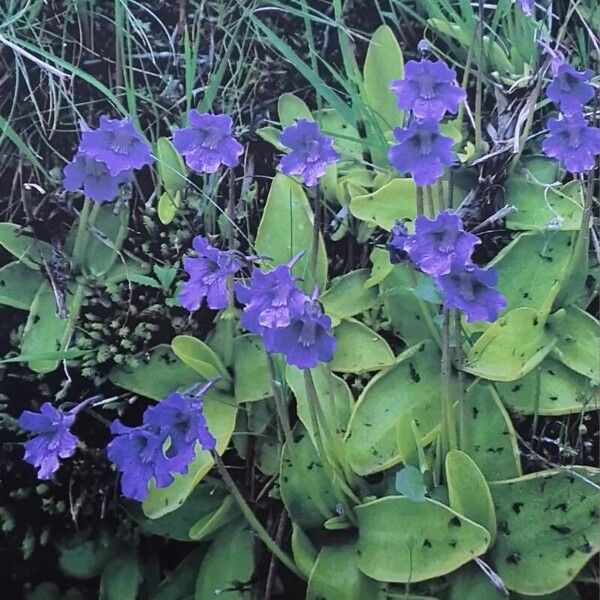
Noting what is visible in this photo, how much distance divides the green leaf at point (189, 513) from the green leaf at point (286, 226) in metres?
0.30

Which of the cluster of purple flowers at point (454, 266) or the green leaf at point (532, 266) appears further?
the green leaf at point (532, 266)

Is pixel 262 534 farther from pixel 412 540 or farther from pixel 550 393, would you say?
pixel 550 393

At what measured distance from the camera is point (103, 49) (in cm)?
114

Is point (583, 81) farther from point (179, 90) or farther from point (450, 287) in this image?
point (179, 90)

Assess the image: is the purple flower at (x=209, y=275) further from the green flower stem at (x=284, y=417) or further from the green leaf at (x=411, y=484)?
the green leaf at (x=411, y=484)

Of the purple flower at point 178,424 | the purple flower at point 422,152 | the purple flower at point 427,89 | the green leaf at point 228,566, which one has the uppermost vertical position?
the purple flower at point 427,89

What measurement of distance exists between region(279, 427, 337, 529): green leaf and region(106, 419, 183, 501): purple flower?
17cm

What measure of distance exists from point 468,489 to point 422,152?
1.21 feet

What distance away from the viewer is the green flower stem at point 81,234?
1.08 meters

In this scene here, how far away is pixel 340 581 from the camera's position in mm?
960

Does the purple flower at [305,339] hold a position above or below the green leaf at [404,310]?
above

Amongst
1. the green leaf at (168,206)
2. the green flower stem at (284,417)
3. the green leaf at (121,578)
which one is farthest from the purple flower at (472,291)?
the green leaf at (121,578)

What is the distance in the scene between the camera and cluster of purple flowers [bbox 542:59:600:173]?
36.3 inches

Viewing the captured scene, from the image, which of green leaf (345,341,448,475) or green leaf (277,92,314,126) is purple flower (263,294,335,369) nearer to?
green leaf (345,341,448,475)
